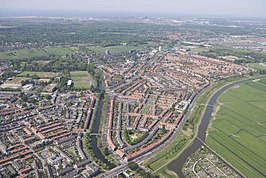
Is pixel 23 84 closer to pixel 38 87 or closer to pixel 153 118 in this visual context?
pixel 38 87

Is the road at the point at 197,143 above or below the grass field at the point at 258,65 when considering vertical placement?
below

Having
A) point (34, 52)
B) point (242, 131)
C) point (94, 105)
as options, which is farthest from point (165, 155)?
point (34, 52)

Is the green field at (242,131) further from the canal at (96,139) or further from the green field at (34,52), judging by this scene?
the green field at (34,52)

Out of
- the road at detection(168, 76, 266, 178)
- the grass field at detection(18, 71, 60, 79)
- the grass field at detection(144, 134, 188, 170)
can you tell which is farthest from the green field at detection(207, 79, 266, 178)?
the grass field at detection(18, 71, 60, 79)

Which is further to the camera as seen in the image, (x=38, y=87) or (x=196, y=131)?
(x=38, y=87)

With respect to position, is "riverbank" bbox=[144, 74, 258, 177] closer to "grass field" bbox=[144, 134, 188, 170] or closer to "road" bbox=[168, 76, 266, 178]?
"grass field" bbox=[144, 134, 188, 170]

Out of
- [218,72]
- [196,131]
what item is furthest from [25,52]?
[196,131]

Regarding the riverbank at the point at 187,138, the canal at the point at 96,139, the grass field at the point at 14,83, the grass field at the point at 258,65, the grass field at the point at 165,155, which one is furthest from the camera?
the grass field at the point at 258,65

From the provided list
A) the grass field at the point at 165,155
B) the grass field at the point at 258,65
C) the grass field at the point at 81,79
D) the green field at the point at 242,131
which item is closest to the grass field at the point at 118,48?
the grass field at the point at 81,79
